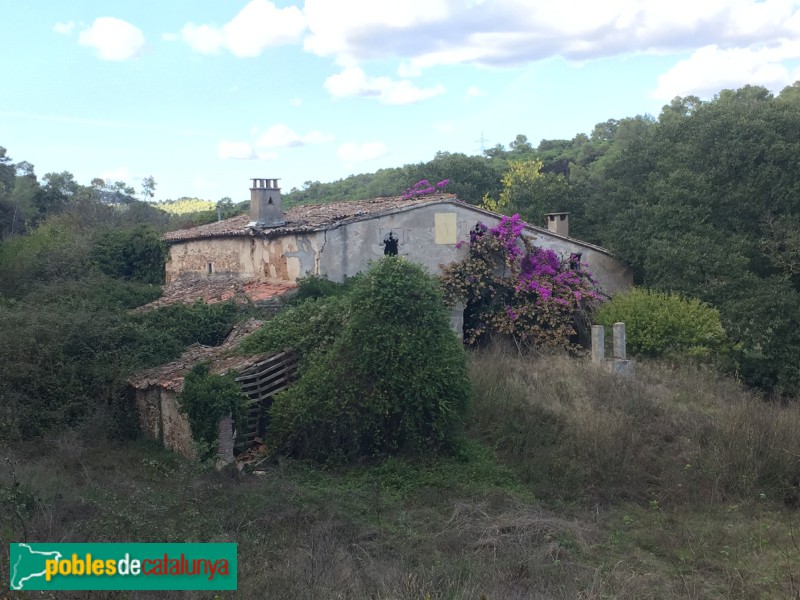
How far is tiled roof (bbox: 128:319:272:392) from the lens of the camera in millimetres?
12766

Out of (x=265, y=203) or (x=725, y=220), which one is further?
(x=725, y=220)

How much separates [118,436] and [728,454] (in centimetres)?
1066

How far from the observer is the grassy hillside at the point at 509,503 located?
7.44 metres

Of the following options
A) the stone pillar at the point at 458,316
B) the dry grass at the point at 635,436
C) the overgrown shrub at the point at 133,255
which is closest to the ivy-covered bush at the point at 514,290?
the stone pillar at the point at 458,316

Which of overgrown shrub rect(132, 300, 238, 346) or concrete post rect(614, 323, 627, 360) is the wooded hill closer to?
concrete post rect(614, 323, 627, 360)

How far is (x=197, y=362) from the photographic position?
13.5 meters

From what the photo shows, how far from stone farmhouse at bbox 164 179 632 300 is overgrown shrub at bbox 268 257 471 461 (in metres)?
5.07

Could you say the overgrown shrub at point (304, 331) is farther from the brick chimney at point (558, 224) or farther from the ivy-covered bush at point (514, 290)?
the brick chimney at point (558, 224)

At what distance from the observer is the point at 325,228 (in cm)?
1819

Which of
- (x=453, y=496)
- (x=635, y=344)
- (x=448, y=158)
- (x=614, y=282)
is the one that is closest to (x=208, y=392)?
(x=453, y=496)

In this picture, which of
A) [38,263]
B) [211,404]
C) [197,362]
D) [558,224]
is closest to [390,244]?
[558,224]

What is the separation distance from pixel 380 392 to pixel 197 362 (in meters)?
3.72

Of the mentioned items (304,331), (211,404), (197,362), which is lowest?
(211,404)
